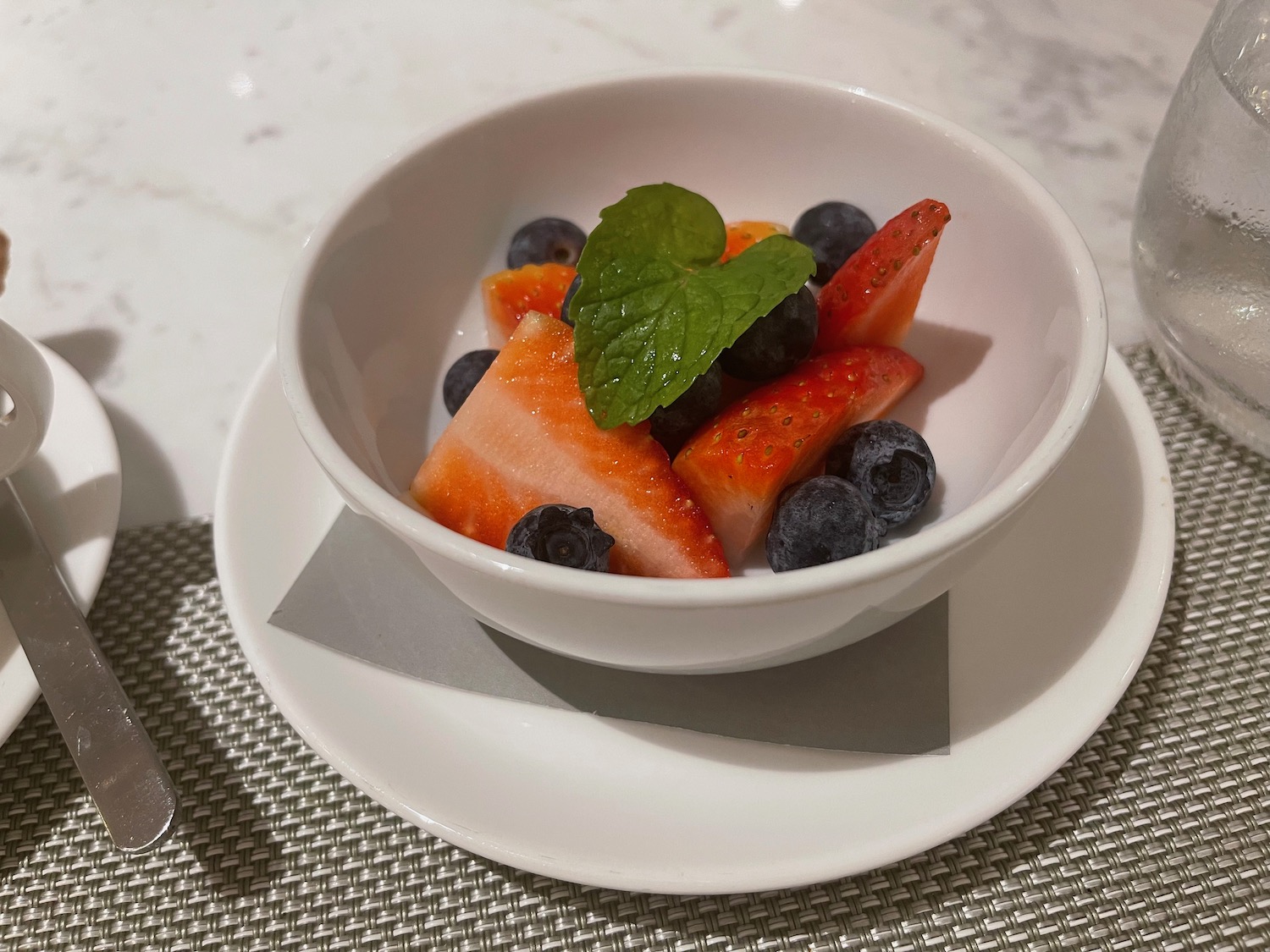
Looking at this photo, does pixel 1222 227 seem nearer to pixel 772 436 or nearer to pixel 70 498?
pixel 772 436

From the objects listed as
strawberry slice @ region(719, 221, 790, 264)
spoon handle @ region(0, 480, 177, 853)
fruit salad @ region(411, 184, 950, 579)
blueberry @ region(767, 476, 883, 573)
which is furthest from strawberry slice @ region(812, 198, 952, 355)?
spoon handle @ region(0, 480, 177, 853)

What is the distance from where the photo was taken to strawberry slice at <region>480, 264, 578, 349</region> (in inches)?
42.1

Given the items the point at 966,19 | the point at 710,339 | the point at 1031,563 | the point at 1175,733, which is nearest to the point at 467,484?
the point at 710,339

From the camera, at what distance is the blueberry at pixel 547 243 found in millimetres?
1146

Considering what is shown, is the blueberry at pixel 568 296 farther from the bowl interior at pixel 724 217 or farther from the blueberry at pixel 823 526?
the blueberry at pixel 823 526

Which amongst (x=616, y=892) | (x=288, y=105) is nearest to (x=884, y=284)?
(x=616, y=892)

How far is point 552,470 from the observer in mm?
895

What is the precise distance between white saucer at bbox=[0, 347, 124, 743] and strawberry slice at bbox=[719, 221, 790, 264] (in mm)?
767

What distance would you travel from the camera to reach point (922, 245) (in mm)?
953

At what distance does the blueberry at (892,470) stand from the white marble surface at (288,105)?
550mm

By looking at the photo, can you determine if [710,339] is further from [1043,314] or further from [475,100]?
[475,100]

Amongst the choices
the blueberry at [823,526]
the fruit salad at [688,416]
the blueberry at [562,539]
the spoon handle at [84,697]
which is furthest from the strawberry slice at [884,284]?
the spoon handle at [84,697]

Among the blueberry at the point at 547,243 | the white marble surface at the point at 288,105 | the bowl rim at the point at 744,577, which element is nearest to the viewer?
the bowl rim at the point at 744,577

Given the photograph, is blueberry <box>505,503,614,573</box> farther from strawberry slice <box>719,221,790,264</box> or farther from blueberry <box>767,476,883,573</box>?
strawberry slice <box>719,221,790,264</box>
